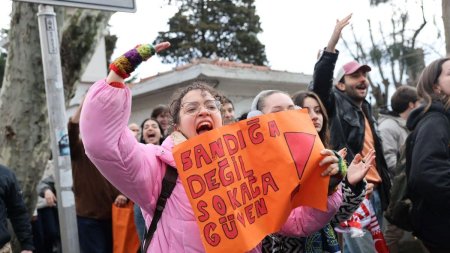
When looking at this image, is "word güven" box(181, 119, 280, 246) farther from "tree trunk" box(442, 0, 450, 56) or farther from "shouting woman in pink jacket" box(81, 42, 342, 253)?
"tree trunk" box(442, 0, 450, 56)

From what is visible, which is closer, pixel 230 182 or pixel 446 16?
pixel 230 182

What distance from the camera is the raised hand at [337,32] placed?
3.45 meters

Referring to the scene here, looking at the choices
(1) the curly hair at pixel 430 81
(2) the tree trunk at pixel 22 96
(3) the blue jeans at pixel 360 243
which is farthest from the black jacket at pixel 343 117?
(2) the tree trunk at pixel 22 96

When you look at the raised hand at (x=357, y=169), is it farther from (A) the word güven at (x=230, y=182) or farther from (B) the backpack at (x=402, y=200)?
(B) the backpack at (x=402, y=200)

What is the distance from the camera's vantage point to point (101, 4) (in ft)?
10.9

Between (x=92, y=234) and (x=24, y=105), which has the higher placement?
(x=24, y=105)

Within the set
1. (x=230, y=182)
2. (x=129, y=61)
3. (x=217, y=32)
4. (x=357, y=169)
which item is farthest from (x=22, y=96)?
(x=217, y=32)

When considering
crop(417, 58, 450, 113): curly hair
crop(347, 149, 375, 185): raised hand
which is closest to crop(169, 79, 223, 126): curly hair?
crop(347, 149, 375, 185): raised hand

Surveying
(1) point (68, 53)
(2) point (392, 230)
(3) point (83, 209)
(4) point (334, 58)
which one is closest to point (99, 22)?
(1) point (68, 53)

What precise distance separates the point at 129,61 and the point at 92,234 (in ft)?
11.5

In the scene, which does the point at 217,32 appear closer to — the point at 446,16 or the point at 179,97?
the point at 446,16

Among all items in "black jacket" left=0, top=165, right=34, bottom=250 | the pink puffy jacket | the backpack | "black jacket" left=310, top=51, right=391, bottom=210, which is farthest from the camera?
"black jacket" left=0, top=165, right=34, bottom=250

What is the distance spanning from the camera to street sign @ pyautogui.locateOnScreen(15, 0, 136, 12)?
322 centimetres

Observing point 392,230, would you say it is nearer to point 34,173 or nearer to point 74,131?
point 74,131
